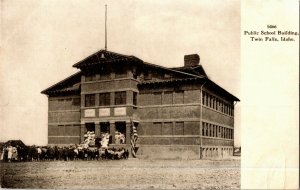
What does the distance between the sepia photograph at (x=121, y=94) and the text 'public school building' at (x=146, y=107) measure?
0.4 inches

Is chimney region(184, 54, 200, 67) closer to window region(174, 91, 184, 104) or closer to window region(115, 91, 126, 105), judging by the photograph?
window region(174, 91, 184, 104)

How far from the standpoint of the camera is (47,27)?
477 cm

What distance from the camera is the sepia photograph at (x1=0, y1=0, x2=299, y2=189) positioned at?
440cm

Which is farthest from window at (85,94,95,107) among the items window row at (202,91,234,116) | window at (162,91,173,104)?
window row at (202,91,234,116)

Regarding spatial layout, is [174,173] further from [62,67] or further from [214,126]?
[62,67]

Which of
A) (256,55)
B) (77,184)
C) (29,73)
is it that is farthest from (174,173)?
(29,73)

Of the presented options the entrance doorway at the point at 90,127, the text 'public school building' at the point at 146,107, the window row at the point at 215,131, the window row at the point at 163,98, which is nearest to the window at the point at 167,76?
the text 'public school building' at the point at 146,107

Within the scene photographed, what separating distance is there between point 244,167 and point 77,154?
176 cm

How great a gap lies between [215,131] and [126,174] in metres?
0.98

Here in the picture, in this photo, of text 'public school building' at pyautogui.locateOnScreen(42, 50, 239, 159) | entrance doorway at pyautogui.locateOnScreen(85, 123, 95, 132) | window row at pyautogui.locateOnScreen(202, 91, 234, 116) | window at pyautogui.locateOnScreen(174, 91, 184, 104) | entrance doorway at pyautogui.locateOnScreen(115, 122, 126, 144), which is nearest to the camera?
window row at pyautogui.locateOnScreen(202, 91, 234, 116)

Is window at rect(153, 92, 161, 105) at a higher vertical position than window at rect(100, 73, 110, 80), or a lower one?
lower

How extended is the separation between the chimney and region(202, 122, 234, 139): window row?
0.62 meters

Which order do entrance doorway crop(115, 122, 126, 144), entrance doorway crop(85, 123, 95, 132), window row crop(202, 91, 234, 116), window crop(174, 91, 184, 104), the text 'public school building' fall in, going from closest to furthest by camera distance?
window row crop(202, 91, 234, 116) → the text 'public school building' → window crop(174, 91, 184, 104) → entrance doorway crop(115, 122, 126, 144) → entrance doorway crop(85, 123, 95, 132)

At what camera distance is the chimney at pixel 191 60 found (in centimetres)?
441
